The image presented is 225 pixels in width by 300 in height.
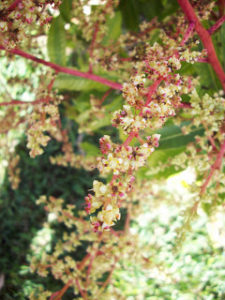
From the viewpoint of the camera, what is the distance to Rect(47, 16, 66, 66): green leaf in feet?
3.71

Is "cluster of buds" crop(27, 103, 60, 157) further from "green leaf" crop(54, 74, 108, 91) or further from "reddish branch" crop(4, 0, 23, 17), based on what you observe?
"green leaf" crop(54, 74, 108, 91)

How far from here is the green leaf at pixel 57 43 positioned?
3.71ft

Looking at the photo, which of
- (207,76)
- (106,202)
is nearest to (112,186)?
(106,202)

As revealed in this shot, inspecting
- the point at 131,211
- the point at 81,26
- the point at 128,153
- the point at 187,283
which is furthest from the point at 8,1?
the point at 187,283

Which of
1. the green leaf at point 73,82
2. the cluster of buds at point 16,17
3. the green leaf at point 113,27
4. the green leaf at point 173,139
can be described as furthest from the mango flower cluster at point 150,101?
the green leaf at point 113,27

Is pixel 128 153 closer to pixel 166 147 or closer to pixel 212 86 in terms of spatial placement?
pixel 212 86

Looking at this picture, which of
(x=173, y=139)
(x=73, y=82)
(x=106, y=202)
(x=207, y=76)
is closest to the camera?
(x=106, y=202)

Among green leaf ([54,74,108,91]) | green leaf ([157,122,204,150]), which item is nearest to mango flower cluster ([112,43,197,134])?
green leaf ([157,122,204,150])

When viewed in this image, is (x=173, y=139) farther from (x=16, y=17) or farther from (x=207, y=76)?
(x=16, y=17)

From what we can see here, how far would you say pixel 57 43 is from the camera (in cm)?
121

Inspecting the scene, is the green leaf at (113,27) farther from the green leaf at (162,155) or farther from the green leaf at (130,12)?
the green leaf at (162,155)

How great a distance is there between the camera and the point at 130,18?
1.55 metres

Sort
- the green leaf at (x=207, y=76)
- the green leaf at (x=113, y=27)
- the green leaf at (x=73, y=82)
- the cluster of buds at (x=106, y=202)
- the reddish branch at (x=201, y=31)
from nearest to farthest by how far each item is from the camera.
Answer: the cluster of buds at (x=106, y=202), the reddish branch at (x=201, y=31), the green leaf at (x=207, y=76), the green leaf at (x=73, y=82), the green leaf at (x=113, y=27)

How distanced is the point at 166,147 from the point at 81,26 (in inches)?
20.2
